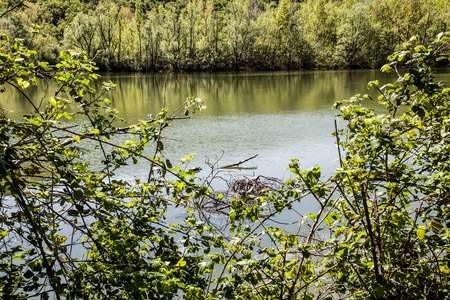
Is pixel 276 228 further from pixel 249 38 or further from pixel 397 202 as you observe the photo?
pixel 249 38

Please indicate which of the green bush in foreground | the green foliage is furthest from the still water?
the green foliage

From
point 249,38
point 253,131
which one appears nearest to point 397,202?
point 253,131

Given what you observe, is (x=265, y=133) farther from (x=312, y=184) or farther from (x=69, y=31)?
(x=69, y=31)

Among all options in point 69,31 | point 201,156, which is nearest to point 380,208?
point 201,156

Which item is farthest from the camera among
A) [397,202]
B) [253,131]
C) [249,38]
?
[249,38]

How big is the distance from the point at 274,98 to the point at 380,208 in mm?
15666

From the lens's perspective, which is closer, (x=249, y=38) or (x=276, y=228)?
(x=276, y=228)

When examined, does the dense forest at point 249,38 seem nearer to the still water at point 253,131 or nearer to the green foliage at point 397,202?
the still water at point 253,131

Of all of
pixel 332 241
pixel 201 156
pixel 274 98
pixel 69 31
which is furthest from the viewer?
pixel 69 31

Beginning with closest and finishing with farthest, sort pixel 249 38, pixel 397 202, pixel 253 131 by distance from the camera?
pixel 397 202
pixel 253 131
pixel 249 38

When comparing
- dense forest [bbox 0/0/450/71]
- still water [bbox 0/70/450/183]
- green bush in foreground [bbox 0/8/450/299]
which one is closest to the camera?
green bush in foreground [bbox 0/8/450/299]

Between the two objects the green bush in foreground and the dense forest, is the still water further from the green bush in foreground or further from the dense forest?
the dense forest

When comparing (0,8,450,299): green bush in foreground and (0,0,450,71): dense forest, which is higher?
(0,0,450,71): dense forest

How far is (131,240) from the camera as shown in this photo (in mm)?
2145
